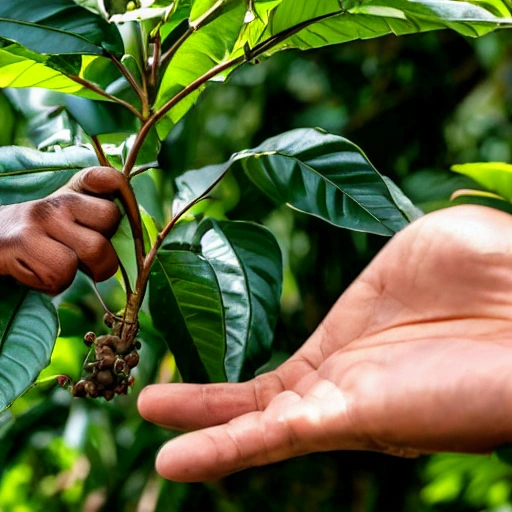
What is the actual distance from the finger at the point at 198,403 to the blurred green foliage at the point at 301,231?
10.9 inches

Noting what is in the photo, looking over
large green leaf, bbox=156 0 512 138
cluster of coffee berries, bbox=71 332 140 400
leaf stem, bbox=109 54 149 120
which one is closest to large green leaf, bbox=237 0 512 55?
large green leaf, bbox=156 0 512 138

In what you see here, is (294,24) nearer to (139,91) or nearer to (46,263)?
(139,91)

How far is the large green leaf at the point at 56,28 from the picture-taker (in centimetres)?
65

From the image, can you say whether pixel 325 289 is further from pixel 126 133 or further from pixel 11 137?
pixel 11 137

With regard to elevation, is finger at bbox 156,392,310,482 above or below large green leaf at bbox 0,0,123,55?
below

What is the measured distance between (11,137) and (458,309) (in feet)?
2.10

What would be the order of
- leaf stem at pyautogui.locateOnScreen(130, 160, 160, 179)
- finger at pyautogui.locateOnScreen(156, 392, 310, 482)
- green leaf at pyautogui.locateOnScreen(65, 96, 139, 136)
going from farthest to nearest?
green leaf at pyautogui.locateOnScreen(65, 96, 139, 136), leaf stem at pyautogui.locateOnScreen(130, 160, 160, 179), finger at pyautogui.locateOnScreen(156, 392, 310, 482)

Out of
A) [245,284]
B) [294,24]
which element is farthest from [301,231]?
[294,24]

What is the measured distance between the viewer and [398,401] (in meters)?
0.54

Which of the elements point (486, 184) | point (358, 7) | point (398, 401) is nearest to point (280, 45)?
point (358, 7)

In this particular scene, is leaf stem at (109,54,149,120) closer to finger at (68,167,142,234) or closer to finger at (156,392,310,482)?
finger at (68,167,142,234)

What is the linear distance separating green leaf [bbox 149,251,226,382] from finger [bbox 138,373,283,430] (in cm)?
9

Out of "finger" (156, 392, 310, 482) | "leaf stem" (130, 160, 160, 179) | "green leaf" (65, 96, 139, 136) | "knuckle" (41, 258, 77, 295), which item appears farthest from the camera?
"green leaf" (65, 96, 139, 136)

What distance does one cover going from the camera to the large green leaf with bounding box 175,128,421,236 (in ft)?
2.19
